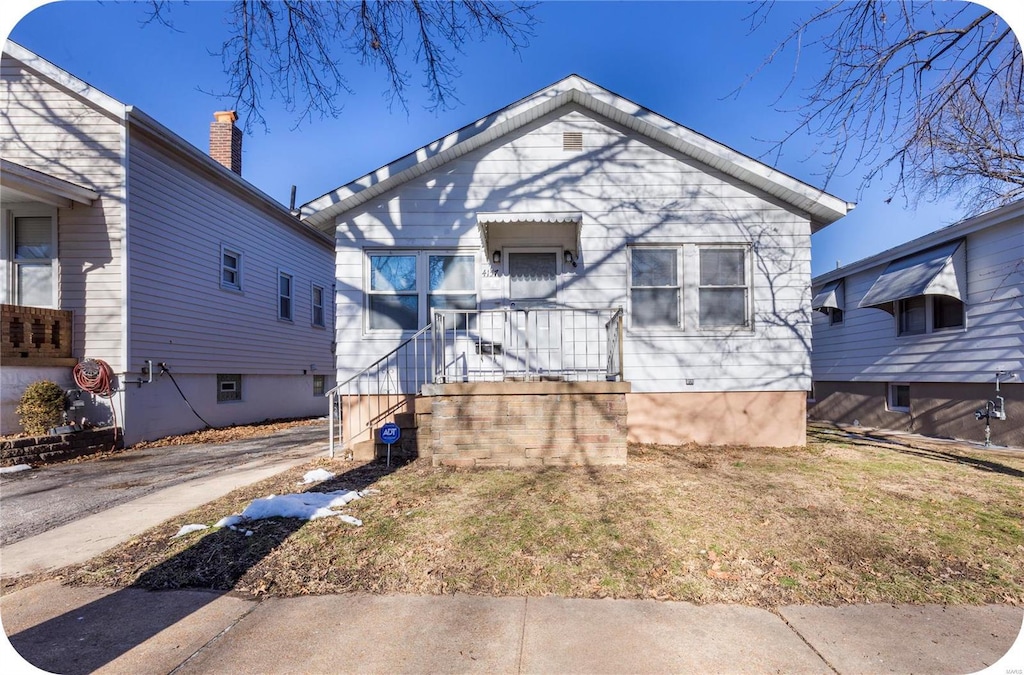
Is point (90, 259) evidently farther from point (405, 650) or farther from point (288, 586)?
point (405, 650)

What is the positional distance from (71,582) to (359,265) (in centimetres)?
483

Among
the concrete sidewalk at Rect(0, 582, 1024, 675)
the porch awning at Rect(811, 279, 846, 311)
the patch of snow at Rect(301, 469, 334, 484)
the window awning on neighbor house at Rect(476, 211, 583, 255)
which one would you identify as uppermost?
the window awning on neighbor house at Rect(476, 211, 583, 255)

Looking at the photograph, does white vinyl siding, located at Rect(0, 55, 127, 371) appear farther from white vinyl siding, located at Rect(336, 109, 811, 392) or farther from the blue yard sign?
the blue yard sign

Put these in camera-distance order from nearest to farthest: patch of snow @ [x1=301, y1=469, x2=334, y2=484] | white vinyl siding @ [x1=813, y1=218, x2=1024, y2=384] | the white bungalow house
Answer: patch of snow @ [x1=301, y1=469, x2=334, y2=484] < the white bungalow house < white vinyl siding @ [x1=813, y1=218, x2=1024, y2=384]

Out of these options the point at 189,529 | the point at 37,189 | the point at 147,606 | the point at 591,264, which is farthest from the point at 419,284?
the point at 37,189

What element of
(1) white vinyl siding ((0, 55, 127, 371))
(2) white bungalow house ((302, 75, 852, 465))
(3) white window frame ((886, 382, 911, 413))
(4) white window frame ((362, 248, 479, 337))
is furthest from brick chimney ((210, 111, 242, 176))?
(3) white window frame ((886, 382, 911, 413))

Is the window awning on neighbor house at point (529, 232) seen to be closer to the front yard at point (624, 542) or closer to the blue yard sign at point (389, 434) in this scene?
the blue yard sign at point (389, 434)

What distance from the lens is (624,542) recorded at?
3.36 meters

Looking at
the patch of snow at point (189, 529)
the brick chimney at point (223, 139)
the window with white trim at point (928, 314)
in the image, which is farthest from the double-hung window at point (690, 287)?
the brick chimney at point (223, 139)

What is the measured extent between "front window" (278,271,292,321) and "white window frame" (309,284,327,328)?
104 cm

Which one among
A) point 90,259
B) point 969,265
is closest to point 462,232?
point 90,259

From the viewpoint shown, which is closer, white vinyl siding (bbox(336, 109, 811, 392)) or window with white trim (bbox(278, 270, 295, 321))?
white vinyl siding (bbox(336, 109, 811, 392))

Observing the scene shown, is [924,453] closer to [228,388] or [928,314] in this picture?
[928,314]

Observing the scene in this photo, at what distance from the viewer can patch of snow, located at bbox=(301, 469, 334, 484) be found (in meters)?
5.13
